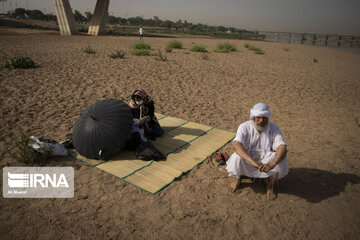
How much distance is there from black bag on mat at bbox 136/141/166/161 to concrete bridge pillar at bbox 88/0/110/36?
85.7 ft

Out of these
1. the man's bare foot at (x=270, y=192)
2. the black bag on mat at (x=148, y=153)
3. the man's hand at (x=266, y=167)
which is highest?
the man's hand at (x=266, y=167)

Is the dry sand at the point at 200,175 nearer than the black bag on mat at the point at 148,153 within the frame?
Yes

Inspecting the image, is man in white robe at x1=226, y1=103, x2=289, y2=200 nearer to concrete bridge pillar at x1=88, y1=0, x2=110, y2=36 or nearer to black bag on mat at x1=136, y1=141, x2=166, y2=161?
black bag on mat at x1=136, y1=141, x2=166, y2=161

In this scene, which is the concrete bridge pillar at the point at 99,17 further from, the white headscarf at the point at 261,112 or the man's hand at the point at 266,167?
the man's hand at the point at 266,167

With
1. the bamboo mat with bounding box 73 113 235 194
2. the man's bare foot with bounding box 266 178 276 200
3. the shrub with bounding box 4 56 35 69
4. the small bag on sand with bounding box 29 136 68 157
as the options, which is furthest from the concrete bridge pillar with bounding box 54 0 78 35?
the man's bare foot with bounding box 266 178 276 200

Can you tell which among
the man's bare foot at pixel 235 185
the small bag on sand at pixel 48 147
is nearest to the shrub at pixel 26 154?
the small bag on sand at pixel 48 147

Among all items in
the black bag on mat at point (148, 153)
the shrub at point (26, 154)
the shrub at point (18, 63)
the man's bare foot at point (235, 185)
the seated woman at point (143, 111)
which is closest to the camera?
the man's bare foot at point (235, 185)

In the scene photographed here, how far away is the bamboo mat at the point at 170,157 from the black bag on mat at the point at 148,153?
0.22ft

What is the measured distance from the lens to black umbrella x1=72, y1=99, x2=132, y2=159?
3.64 metres

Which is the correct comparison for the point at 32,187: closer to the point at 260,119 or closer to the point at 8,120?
the point at 8,120

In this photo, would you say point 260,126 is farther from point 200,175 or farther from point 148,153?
point 148,153

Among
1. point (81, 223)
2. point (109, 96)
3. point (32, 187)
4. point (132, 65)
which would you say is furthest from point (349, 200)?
point (132, 65)

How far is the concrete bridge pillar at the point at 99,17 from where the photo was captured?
25.9 meters

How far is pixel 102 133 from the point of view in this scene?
3.62 m
